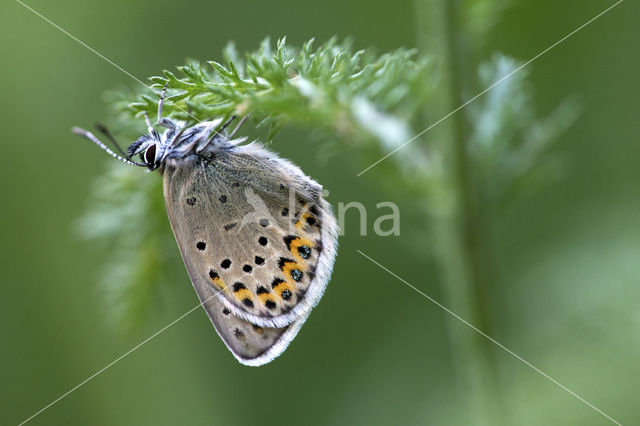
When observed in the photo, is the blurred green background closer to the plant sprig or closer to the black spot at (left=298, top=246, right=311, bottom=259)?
the black spot at (left=298, top=246, right=311, bottom=259)

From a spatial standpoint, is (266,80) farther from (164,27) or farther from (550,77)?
(164,27)

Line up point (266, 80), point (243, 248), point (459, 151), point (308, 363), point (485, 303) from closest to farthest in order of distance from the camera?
point (266, 80) → point (459, 151) → point (485, 303) → point (243, 248) → point (308, 363)

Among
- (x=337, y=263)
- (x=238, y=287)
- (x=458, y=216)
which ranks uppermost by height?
(x=337, y=263)

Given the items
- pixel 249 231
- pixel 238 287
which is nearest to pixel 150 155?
pixel 249 231

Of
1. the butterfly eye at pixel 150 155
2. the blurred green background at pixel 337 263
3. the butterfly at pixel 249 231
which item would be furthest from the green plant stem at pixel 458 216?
the butterfly eye at pixel 150 155

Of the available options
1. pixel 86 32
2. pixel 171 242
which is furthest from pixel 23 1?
pixel 171 242

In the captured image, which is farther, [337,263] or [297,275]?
[337,263]

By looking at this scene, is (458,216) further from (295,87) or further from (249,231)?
(295,87)
